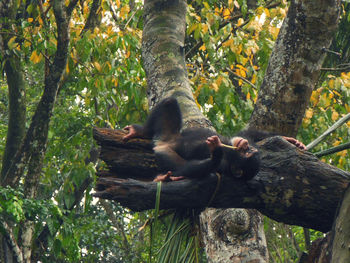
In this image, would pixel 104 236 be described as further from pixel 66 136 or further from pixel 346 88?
pixel 346 88

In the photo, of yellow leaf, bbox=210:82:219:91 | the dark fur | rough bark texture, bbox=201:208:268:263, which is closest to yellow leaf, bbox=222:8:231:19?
yellow leaf, bbox=210:82:219:91

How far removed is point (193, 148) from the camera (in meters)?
3.26

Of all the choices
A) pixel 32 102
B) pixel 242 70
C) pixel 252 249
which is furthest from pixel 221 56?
pixel 32 102

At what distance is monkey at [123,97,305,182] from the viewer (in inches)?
100

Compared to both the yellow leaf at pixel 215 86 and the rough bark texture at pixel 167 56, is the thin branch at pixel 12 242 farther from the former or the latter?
the rough bark texture at pixel 167 56

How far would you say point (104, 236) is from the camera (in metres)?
10.7

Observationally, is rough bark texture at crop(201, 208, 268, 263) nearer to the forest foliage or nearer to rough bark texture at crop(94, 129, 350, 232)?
rough bark texture at crop(94, 129, 350, 232)

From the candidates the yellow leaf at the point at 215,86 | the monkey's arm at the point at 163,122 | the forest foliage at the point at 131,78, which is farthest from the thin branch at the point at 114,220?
the monkey's arm at the point at 163,122

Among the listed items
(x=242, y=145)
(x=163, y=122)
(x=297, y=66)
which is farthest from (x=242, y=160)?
(x=163, y=122)

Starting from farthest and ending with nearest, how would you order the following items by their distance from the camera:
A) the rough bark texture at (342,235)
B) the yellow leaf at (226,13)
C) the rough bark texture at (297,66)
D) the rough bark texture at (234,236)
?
the yellow leaf at (226,13) → the rough bark texture at (297,66) → the rough bark texture at (234,236) → the rough bark texture at (342,235)

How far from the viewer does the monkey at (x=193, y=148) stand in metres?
2.54

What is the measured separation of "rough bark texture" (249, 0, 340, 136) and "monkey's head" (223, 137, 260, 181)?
0.26m

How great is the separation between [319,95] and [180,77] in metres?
2.91

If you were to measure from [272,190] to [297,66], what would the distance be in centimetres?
116
